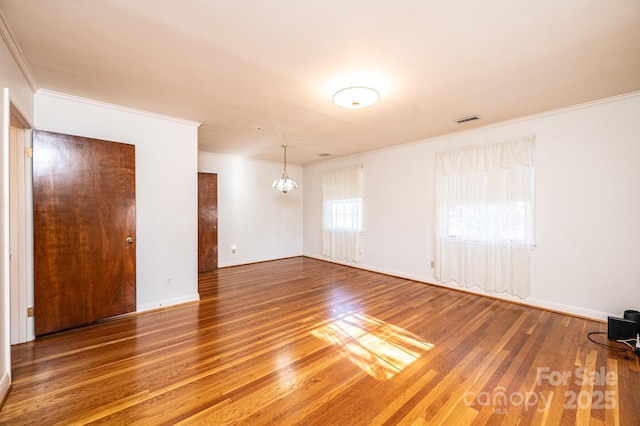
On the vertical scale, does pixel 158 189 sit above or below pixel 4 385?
above

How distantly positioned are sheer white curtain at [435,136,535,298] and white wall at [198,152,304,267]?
3.92m

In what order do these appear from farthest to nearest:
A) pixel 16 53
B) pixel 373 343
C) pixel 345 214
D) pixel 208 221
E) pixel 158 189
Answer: pixel 345 214
pixel 208 221
pixel 158 189
pixel 373 343
pixel 16 53

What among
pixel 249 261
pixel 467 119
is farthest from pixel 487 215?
pixel 249 261

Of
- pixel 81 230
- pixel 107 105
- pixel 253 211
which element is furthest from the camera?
pixel 253 211

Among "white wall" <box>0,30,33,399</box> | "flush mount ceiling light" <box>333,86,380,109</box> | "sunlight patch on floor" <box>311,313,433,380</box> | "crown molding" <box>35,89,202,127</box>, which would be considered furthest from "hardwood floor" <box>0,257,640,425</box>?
"crown molding" <box>35,89,202,127</box>

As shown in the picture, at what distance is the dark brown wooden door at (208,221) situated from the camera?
5.69 meters

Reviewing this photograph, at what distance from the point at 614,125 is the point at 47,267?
6.36m

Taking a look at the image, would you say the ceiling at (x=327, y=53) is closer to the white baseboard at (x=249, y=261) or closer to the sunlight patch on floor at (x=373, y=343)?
the sunlight patch on floor at (x=373, y=343)

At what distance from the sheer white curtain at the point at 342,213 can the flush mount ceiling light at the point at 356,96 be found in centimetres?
315

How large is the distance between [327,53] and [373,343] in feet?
8.76

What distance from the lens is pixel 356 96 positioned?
2.66 m

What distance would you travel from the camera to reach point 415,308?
3582mm

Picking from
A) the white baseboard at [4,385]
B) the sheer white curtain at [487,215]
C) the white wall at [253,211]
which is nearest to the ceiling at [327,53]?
the sheer white curtain at [487,215]

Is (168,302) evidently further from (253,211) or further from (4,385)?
(253,211)
